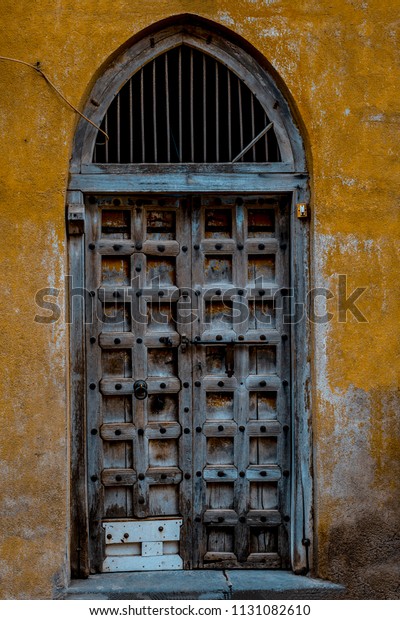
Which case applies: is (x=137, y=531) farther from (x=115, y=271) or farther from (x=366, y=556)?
(x=115, y=271)

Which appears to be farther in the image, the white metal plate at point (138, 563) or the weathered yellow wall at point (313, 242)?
the white metal plate at point (138, 563)

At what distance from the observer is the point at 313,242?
14.8 feet

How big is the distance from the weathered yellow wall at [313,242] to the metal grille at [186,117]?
27cm

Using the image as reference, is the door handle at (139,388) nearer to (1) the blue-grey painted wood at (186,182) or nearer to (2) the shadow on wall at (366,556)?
(1) the blue-grey painted wood at (186,182)

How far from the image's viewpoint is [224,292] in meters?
4.67

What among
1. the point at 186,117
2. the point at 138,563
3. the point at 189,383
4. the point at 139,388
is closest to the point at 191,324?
the point at 189,383

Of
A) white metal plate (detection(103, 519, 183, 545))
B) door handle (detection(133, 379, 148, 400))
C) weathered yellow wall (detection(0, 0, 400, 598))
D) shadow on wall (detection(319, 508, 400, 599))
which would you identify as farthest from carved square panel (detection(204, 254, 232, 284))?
shadow on wall (detection(319, 508, 400, 599))

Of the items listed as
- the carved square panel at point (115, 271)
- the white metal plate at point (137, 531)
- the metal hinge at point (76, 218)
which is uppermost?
the metal hinge at point (76, 218)

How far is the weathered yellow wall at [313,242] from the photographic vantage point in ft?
14.4

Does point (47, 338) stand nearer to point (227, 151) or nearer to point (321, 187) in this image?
point (227, 151)

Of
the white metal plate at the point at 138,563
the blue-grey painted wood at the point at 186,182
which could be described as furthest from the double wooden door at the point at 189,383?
the blue-grey painted wood at the point at 186,182

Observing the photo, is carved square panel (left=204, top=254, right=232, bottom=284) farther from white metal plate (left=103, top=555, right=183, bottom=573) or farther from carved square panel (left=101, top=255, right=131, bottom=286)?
white metal plate (left=103, top=555, right=183, bottom=573)

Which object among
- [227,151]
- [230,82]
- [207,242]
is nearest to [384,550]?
[207,242]

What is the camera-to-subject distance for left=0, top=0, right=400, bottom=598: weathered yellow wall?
4.39m
